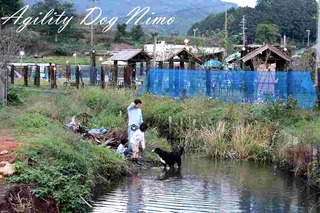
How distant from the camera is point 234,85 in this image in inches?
984

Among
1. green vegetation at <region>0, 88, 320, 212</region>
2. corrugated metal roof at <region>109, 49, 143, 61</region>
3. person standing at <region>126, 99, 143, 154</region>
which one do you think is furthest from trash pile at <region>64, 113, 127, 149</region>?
corrugated metal roof at <region>109, 49, 143, 61</region>

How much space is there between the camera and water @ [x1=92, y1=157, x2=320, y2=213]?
12297mm

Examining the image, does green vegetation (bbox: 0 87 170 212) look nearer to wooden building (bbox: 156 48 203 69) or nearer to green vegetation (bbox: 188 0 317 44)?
wooden building (bbox: 156 48 203 69)

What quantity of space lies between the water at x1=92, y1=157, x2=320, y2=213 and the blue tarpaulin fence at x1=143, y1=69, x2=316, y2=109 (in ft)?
21.8

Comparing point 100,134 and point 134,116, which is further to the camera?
point 100,134

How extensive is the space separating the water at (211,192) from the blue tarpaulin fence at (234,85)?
21.8ft

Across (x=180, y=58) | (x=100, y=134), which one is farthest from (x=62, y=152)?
(x=180, y=58)

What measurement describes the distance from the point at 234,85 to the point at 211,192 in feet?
38.1

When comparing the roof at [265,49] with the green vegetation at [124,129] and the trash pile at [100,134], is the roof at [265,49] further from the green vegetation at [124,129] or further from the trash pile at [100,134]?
the trash pile at [100,134]

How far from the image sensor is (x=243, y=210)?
12195mm

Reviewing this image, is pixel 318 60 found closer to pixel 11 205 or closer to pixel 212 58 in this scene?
pixel 212 58

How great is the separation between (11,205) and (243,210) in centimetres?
471

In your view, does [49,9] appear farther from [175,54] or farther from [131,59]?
[175,54]

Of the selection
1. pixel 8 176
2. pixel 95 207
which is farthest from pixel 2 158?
pixel 95 207
